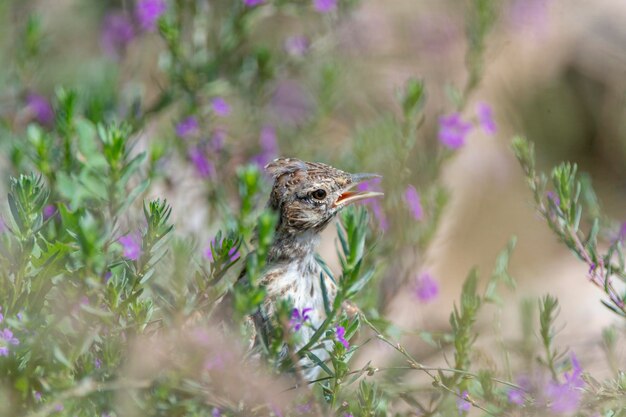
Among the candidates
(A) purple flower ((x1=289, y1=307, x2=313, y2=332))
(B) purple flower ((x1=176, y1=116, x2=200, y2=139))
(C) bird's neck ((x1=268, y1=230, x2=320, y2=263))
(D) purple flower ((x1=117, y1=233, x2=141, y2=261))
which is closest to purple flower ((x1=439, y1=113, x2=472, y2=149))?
(C) bird's neck ((x1=268, y1=230, x2=320, y2=263))

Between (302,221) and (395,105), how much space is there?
10.8 feet

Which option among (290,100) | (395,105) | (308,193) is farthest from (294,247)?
(395,105)

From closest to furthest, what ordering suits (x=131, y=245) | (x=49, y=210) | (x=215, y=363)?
(x=215, y=363) < (x=131, y=245) < (x=49, y=210)

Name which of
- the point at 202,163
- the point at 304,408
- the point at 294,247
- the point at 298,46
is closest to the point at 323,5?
the point at 298,46

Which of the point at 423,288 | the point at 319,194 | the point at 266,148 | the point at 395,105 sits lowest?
the point at 395,105

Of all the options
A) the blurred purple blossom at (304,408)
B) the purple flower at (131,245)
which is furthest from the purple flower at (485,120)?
the blurred purple blossom at (304,408)

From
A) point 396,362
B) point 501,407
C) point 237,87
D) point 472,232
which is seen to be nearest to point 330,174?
point 396,362

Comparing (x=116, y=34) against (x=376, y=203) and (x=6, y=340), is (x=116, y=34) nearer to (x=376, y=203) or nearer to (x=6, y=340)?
(x=376, y=203)

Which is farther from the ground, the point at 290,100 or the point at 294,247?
the point at 294,247

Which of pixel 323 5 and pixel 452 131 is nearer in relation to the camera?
pixel 452 131

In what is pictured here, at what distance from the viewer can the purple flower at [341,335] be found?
A: 2.74m

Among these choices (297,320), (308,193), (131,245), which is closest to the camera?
(297,320)

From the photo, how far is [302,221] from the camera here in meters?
3.78

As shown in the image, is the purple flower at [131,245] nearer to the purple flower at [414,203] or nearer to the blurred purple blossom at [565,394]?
the purple flower at [414,203]
